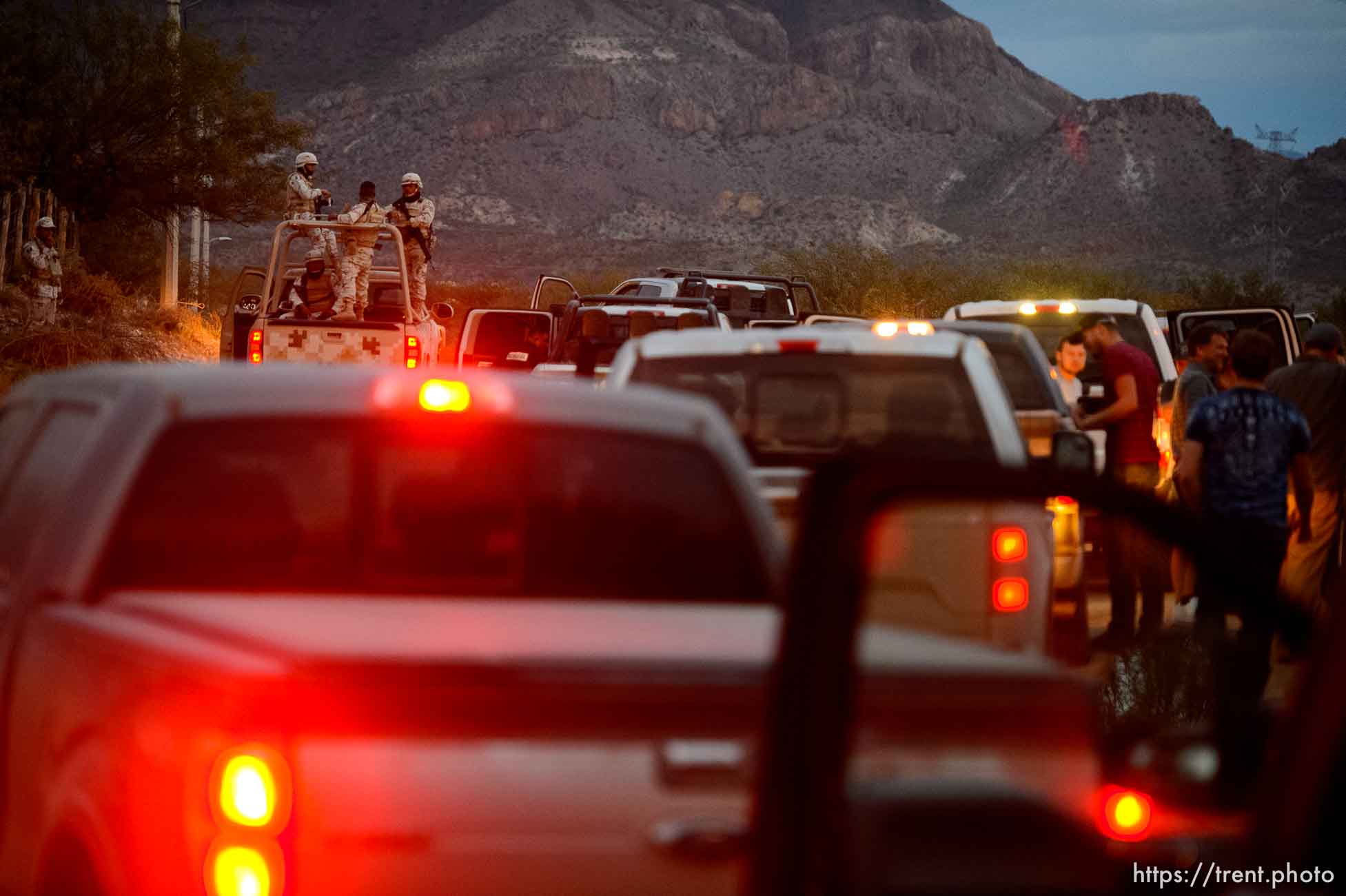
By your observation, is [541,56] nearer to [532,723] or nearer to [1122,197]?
[1122,197]

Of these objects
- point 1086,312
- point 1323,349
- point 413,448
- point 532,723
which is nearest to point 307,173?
point 1086,312

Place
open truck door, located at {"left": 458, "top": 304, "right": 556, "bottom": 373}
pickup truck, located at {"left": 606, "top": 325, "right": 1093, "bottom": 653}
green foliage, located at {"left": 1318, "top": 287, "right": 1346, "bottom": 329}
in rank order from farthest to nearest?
green foliage, located at {"left": 1318, "top": 287, "right": 1346, "bottom": 329} < open truck door, located at {"left": 458, "top": 304, "right": 556, "bottom": 373} < pickup truck, located at {"left": 606, "top": 325, "right": 1093, "bottom": 653}

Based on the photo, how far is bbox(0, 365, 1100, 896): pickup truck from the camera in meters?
3.22

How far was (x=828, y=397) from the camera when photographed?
8672 mm

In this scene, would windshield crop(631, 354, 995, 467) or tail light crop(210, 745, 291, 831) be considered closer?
tail light crop(210, 745, 291, 831)

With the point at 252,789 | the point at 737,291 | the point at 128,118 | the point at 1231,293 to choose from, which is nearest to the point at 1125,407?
the point at 252,789

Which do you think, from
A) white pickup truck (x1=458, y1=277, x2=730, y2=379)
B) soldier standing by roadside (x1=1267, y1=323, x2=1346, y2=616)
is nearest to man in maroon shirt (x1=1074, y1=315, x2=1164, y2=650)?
soldier standing by roadside (x1=1267, y1=323, x2=1346, y2=616)

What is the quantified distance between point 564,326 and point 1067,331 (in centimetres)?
394

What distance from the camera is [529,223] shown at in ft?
429

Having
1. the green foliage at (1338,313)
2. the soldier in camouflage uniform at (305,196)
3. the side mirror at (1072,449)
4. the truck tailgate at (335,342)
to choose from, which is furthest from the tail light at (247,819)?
the green foliage at (1338,313)

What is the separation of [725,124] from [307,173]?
136 metres

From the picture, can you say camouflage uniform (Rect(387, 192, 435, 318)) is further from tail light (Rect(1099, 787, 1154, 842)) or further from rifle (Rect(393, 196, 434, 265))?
tail light (Rect(1099, 787, 1154, 842))

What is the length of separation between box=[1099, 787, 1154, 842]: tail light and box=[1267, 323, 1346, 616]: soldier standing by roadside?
8.68m

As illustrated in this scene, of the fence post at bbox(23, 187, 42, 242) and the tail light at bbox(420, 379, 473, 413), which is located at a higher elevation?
the fence post at bbox(23, 187, 42, 242)
